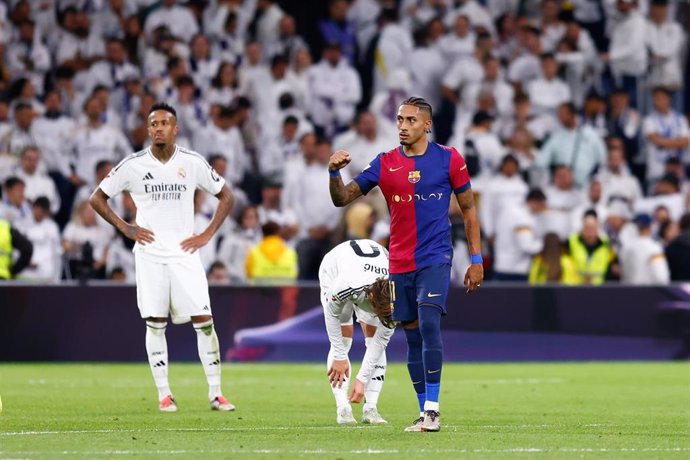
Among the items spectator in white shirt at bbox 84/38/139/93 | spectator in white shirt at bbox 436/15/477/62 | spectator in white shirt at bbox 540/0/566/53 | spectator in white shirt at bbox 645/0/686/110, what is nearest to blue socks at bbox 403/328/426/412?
spectator in white shirt at bbox 84/38/139/93

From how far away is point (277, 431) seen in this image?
1085 centimetres

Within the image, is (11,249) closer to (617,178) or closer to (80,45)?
(80,45)

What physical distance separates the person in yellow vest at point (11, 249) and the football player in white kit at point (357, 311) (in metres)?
8.41

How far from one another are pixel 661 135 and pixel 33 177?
10234mm

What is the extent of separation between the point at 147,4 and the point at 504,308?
319 inches

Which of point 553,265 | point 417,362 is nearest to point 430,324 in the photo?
point 417,362

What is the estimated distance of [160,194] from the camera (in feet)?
43.6

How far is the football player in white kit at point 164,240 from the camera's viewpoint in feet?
43.5

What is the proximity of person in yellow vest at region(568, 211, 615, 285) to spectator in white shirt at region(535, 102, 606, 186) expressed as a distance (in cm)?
212

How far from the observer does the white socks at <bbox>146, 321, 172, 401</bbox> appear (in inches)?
517

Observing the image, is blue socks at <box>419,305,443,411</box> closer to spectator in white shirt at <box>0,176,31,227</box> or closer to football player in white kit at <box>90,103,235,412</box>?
football player in white kit at <box>90,103,235,412</box>

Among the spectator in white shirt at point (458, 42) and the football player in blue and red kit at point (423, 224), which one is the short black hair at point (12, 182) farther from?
the football player in blue and red kit at point (423, 224)

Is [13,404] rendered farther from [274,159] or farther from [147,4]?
[147,4]

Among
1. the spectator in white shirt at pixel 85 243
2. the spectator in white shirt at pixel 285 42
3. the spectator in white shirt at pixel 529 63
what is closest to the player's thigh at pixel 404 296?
the spectator in white shirt at pixel 85 243
